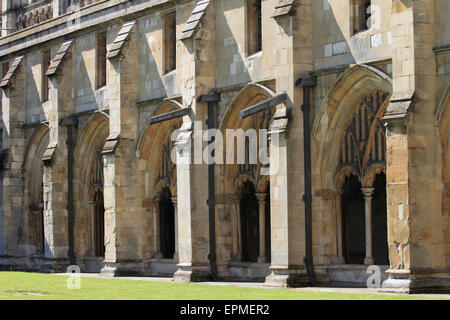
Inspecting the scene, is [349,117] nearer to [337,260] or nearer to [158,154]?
[337,260]

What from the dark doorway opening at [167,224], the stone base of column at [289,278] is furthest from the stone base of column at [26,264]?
the stone base of column at [289,278]

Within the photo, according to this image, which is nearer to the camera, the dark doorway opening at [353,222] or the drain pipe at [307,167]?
the drain pipe at [307,167]

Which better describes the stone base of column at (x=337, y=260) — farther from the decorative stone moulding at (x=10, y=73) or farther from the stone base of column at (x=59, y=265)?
the decorative stone moulding at (x=10, y=73)

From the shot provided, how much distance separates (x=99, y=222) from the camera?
38812mm

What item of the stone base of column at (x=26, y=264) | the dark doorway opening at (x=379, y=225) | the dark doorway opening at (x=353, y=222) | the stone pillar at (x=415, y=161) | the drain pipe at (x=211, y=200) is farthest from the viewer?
the stone base of column at (x=26, y=264)

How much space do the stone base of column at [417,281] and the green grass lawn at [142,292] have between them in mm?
594

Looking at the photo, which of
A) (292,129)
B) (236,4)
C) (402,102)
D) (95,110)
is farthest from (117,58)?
(402,102)

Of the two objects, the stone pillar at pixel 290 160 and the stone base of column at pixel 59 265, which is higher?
the stone pillar at pixel 290 160

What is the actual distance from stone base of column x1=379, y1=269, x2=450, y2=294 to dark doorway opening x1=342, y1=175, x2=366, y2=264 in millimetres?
4072

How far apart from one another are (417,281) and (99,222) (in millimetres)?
16881

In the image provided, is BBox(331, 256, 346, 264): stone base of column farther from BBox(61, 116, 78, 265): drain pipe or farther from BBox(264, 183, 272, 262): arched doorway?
BBox(61, 116, 78, 265): drain pipe

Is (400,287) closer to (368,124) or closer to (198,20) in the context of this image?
(368,124)

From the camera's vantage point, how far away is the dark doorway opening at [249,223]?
105ft
